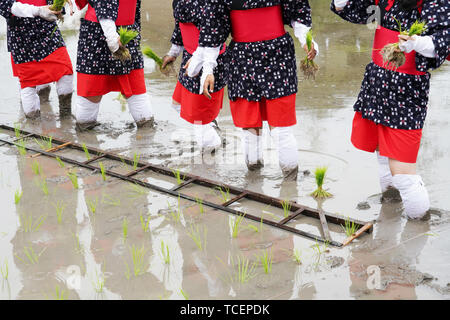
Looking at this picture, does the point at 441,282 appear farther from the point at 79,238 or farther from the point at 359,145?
Result: the point at 79,238

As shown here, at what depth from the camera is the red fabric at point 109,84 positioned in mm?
5273

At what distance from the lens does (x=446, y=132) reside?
4.99m

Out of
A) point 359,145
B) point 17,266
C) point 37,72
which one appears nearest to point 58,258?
point 17,266

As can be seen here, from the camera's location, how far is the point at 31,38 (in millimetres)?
5520

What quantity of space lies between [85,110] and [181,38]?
1.19 m

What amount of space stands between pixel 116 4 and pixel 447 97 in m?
3.17

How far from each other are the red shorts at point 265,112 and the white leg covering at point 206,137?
539 millimetres

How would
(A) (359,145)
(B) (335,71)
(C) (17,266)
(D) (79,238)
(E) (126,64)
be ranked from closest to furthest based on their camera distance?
(C) (17,266), (D) (79,238), (A) (359,145), (E) (126,64), (B) (335,71)

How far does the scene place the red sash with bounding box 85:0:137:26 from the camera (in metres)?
5.08

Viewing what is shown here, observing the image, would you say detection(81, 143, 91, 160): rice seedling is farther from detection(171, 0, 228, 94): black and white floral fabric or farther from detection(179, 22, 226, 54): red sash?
detection(179, 22, 226, 54): red sash

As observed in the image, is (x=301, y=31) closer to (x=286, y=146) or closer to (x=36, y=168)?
(x=286, y=146)

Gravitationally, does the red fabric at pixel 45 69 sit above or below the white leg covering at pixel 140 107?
above

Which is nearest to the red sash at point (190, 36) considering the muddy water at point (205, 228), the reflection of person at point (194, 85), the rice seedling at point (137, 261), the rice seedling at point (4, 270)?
the reflection of person at point (194, 85)

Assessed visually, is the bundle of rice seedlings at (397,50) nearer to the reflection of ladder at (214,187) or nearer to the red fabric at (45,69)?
the reflection of ladder at (214,187)
